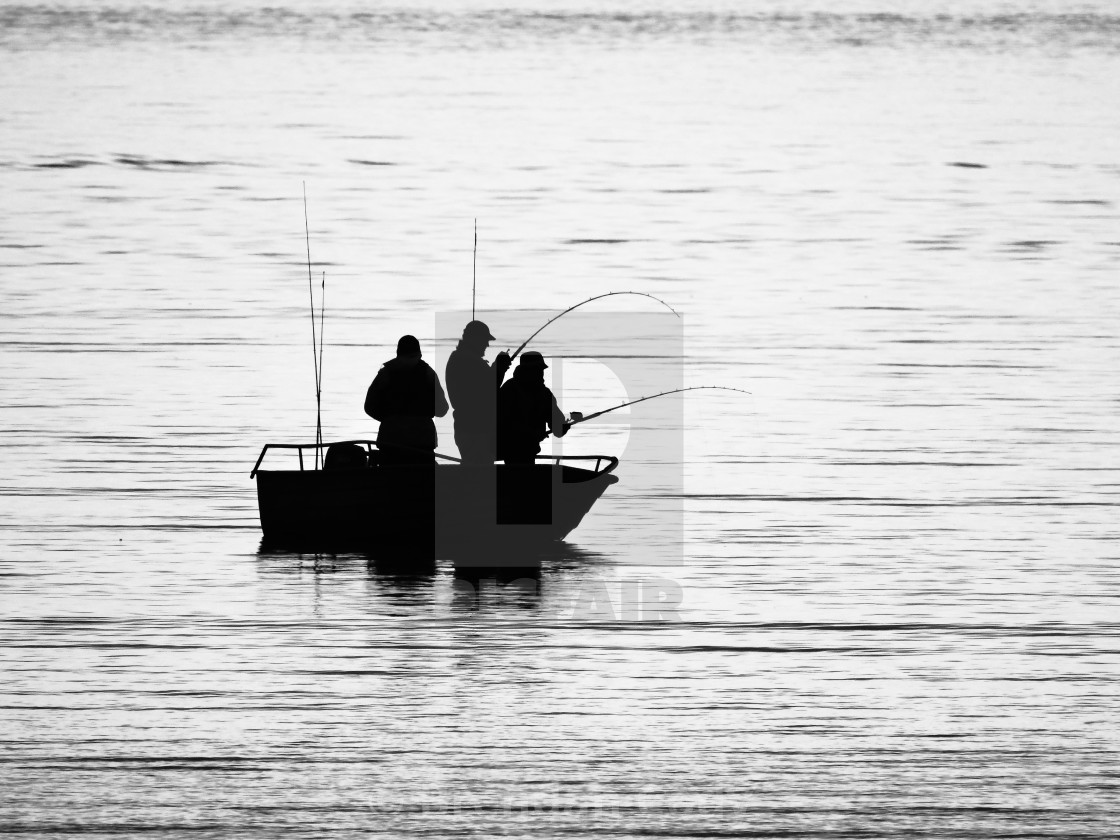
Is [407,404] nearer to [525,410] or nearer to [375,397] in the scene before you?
[375,397]

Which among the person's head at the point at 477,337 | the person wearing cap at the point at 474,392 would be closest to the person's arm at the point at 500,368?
the person wearing cap at the point at 474,392

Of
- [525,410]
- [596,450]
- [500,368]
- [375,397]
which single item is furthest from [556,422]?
[596,450]

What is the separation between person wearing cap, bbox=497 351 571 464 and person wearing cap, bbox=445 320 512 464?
0.18 feet

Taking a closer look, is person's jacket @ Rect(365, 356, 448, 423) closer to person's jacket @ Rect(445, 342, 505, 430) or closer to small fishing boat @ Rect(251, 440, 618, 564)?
person's jacket @ Rect(445, 342, 505, 430)

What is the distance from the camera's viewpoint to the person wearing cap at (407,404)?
35.8 feet

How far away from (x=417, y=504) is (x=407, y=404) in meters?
0.50

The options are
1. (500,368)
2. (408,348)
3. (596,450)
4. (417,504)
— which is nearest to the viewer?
(408,348)

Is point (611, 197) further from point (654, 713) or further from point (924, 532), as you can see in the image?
point (654, 713)

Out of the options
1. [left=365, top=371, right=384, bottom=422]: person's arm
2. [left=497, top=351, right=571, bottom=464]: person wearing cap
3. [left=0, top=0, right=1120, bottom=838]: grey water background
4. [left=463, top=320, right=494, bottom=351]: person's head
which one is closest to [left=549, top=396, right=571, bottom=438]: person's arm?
[left=497, top=351, right=571, bottom=464]: person wearing cap

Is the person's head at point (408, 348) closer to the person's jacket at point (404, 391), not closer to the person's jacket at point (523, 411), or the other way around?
the person's jacket at point (404, 391)

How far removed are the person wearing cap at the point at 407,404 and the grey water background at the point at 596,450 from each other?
662 millimetres

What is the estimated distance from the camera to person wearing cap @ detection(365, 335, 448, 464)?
10914mm

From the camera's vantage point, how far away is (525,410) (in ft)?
36.3

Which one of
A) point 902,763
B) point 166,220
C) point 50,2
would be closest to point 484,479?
point 902,763
